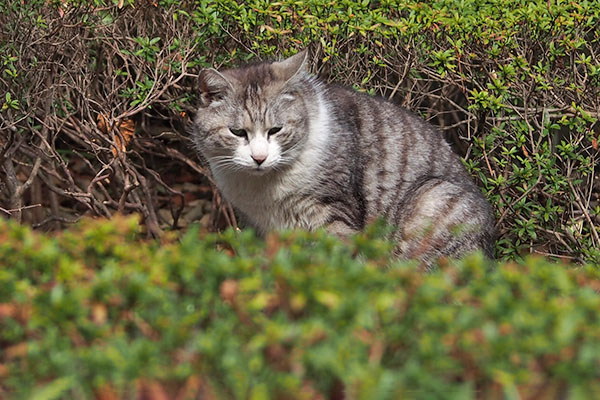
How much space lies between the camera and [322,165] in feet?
15.7

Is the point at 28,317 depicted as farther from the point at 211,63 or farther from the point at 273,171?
the point at 211,63

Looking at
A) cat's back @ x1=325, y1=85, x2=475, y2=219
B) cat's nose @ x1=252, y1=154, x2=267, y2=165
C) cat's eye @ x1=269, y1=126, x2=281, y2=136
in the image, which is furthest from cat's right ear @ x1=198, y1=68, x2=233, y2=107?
→ cat's back @ x1=325, y1=85, x2=475, y2=219

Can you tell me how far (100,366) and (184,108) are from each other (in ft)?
12.6

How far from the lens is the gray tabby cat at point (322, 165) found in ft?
15.5

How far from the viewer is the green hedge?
1.93 m

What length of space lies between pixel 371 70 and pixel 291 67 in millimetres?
995

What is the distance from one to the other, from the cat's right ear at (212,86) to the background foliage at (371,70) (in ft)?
1.70

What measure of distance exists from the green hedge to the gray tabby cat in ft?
7.23

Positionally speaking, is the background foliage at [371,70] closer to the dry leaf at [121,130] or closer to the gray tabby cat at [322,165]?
the dry leaf at [121,130]

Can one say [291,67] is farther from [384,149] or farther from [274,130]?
[384,149]

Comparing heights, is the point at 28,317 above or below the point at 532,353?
below

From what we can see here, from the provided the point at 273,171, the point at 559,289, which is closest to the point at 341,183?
the point at 273,171

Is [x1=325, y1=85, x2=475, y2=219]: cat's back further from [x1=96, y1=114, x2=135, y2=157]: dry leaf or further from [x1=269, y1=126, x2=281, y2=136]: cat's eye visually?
[x1=96, y1=114, x2=135, y2=157]: dry leaf

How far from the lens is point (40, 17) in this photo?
16.0ft
